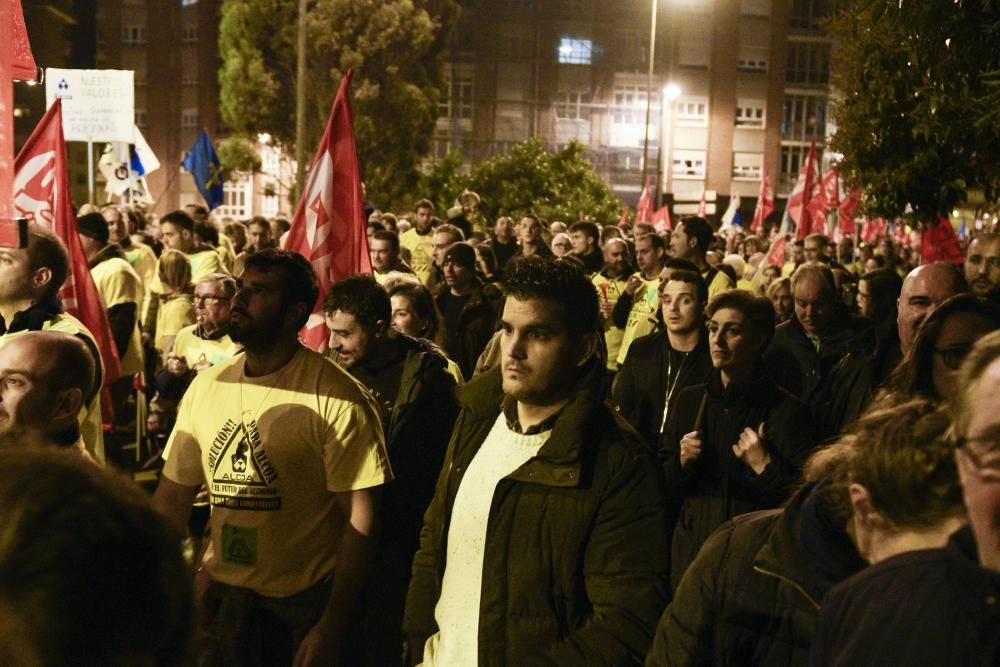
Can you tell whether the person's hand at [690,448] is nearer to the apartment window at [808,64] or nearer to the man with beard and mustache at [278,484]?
the man with beard and mustache at [278,484]

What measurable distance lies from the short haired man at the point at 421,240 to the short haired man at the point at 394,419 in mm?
8459

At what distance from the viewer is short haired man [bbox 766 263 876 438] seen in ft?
21.4

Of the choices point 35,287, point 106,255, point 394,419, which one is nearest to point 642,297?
point 106,255

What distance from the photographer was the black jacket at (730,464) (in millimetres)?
4797

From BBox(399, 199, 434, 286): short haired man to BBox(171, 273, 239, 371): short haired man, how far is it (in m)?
7.11

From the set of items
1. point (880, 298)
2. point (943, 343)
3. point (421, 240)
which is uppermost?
point (943, 343)

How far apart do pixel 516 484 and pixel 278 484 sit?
1.15 m

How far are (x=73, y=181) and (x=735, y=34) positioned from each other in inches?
1363

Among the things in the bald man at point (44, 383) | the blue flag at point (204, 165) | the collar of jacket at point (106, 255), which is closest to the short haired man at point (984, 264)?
the bald man at point (44, 383)

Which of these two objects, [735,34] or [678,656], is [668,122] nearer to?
[735,34]

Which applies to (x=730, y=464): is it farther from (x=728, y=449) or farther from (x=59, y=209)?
(x=59, y=209)

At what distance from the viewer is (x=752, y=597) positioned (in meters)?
2.58

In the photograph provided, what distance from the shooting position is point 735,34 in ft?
208

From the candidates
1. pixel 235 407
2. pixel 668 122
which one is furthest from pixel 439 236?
pixel 668 122
